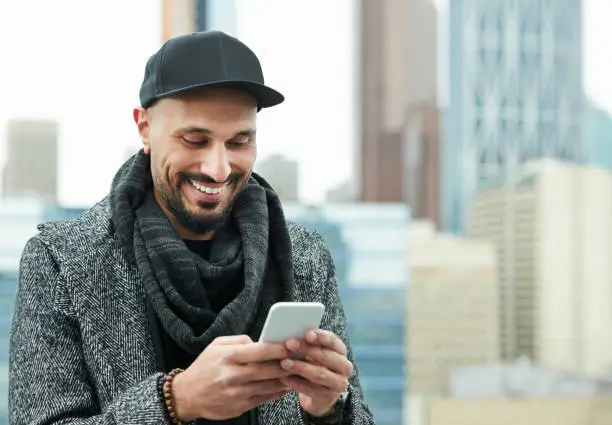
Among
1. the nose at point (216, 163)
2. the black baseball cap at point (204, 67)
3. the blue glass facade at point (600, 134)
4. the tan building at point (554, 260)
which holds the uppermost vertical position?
the blue glass facade at point (600, 134)

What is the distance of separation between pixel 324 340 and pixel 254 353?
8 cm

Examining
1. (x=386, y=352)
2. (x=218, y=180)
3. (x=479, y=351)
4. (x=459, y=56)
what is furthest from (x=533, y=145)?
(x=386, y=352)

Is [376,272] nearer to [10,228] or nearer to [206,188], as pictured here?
[10,228]

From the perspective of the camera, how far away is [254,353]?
2.56 feet

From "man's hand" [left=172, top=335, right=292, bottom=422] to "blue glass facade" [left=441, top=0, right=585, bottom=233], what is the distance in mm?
6076

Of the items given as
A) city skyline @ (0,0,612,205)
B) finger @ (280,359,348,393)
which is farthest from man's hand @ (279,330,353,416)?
city skyline @ (0,0,612,205)

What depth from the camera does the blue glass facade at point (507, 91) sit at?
773cm

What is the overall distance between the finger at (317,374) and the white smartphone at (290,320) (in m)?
0.03

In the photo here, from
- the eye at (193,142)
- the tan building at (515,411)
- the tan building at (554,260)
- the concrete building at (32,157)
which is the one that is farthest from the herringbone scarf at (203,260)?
the tan building at (515,411)

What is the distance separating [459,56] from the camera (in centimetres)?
830

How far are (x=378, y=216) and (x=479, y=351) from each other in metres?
5.59

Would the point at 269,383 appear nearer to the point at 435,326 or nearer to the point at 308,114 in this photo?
the point at 308,114

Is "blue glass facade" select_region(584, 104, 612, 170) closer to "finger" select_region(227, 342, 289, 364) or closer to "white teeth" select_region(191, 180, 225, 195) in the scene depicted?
"white teeth" select_region(191, 180, 225, 195)

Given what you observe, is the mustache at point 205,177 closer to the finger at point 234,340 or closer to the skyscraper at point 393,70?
the finger at point 234,340
